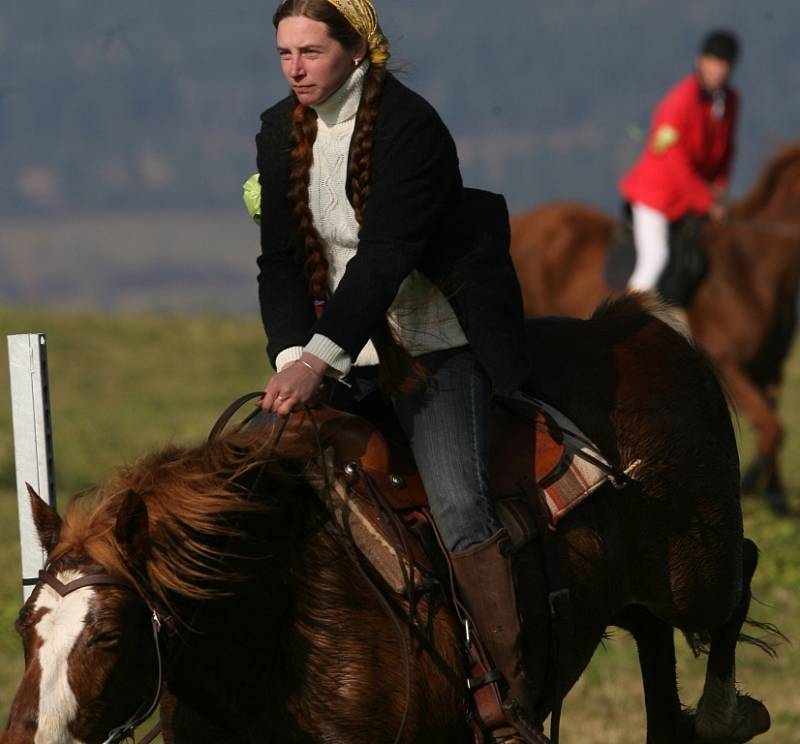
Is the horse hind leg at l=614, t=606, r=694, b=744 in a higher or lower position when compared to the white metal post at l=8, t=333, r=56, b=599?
lower

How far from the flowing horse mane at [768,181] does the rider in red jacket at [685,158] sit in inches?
16.3

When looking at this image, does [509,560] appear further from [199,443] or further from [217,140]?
[217,140]


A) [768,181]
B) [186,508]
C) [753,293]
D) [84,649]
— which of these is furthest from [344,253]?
[768,181]

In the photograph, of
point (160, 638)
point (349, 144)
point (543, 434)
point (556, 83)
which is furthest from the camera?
point (556, 83)

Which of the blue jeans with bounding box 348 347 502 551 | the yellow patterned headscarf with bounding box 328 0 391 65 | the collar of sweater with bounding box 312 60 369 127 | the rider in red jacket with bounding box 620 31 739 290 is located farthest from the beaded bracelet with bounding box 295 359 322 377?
the rider in red jacket with bounding box 620 31 739 290

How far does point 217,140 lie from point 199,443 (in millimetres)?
62985

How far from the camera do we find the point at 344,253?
3.88 meters

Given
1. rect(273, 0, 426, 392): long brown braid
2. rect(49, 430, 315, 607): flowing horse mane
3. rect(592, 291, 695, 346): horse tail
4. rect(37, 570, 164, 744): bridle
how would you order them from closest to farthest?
rect(37, 570, 164, 744): bridle < rect(49, 430, 315, 607): flowing horse mane < rect(273, 0, 426, 392): long brown braid < rect(592, 291, 695, 346): horse tail

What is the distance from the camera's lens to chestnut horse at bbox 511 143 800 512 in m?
11.5

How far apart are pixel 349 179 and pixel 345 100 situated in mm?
192

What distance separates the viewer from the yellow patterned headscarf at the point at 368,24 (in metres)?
3.66

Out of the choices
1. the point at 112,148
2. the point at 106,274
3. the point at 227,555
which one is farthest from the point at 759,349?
the point at 112,148

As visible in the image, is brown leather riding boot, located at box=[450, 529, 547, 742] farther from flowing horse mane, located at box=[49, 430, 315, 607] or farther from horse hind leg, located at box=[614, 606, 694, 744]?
horse hind leg, located at box=[614, 606, 694, 744]

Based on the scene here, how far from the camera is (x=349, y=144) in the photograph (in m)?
3.76
